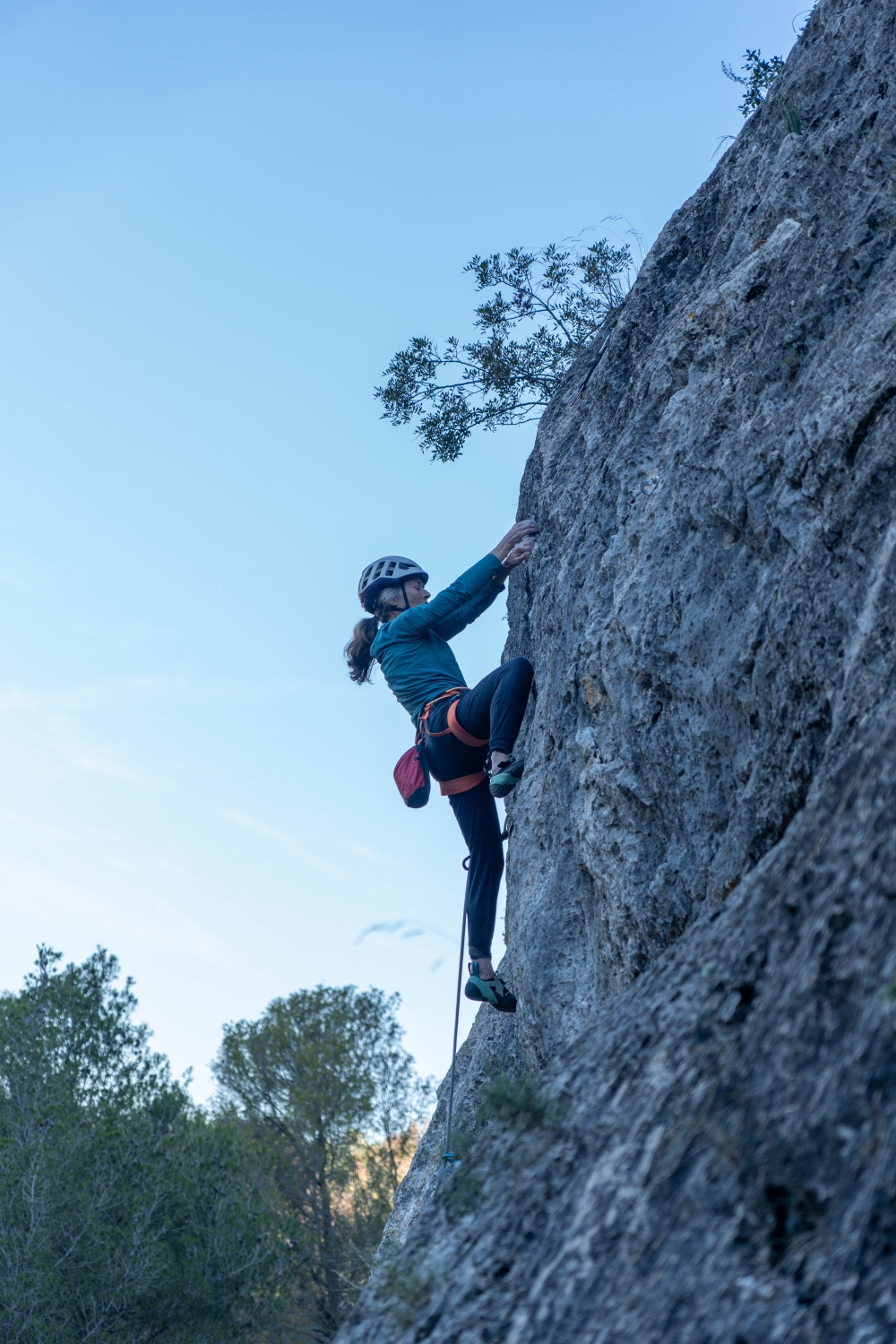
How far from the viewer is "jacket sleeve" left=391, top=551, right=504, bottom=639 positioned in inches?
274

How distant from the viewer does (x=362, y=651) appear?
788 centimetres

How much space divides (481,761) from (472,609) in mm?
1112

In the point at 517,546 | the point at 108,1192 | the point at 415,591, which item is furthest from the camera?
the point at 108,1192

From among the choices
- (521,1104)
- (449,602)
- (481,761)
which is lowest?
(521,1104)

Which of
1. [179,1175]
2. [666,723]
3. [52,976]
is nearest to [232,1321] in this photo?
[179,1175]

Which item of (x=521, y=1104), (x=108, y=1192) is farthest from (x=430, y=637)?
(x=108, y=1192)

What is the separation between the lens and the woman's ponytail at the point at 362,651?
7859 mm

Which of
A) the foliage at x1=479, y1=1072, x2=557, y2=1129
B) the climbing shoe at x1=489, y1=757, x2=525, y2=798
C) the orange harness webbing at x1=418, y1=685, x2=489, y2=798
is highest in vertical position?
the orange harness webbing at x1=418, y1=685, x2=489, y2=798

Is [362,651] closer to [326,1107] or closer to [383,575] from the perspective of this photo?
[383,575]

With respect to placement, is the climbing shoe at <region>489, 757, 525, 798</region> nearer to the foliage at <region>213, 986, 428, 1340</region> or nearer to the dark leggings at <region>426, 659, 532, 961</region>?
the dark leggings at <region>426, 659, 532, 961</region>

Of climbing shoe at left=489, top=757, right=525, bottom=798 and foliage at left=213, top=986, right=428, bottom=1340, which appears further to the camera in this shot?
foliage at left=213, top=986, right=428, bottom=1340

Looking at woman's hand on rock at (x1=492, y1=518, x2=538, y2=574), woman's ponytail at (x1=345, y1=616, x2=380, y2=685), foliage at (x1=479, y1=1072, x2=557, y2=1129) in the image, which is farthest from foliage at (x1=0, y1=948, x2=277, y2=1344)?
foliage at (x1=479, y1=1072, x2=557, y2=1129)

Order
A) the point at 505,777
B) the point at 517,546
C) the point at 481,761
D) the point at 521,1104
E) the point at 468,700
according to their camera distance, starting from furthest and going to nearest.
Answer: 1. the point at 517,546
2. the point at 481,761
3. the point at 468,700
4. the point at 505,777
5. the point at 521,1104

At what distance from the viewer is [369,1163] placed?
2183 centimetres
